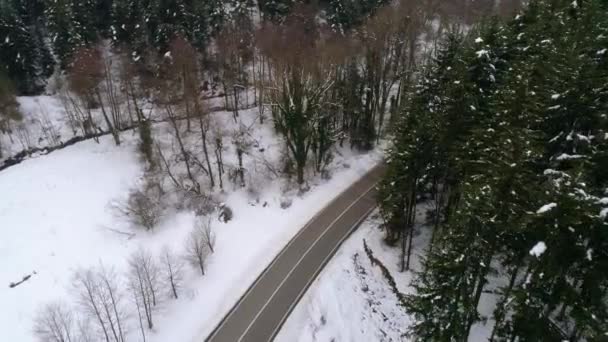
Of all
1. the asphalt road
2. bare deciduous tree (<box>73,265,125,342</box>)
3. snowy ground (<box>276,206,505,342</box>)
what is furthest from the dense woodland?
bare deciduous tree (<box>73,265,125,342</box>)

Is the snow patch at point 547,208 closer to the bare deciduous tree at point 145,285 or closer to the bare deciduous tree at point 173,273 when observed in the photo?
the bare deciduous tree at point 145,285

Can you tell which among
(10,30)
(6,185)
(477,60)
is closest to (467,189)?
(477,60)

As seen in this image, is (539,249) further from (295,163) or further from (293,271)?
(295,163)

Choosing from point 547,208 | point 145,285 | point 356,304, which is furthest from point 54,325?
point 547,208

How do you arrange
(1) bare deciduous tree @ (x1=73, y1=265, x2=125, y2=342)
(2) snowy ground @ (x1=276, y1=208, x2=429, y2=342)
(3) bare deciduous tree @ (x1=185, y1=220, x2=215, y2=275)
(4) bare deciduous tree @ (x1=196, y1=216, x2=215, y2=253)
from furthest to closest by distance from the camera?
1. (4) bare deciduous tree @ (x1=196, y1=216, x2=215, y2=253)
2. (3) bare deciduous tree @ (x1=185, y1=220, x2=215, y2=275)
3. (2) snowy ground @ (x1=276, y1=208, x2=429, y2=342)
4. (1) bare deciduous tree @ (x1=73, y1=265, x2=125, y2=342)

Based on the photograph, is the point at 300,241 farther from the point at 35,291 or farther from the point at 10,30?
the point at 10,30

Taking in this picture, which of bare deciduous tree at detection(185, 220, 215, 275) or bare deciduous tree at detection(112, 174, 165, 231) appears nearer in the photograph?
bare deciduous tree at detection(185, 220, 215, 275)

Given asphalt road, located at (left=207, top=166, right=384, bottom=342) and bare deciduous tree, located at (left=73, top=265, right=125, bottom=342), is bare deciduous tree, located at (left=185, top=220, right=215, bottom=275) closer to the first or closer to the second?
asphalt road, located at (left=207, top=166, right=384, bottom=342)
